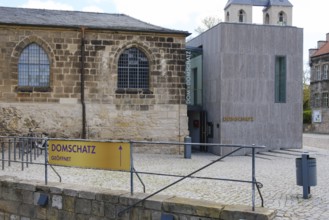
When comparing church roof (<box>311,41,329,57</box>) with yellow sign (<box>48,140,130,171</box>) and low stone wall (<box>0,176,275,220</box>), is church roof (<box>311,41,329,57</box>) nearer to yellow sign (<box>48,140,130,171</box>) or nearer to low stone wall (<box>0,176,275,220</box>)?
yellow sign (<box>48,140,130,171</box>)

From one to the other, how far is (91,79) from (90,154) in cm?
1117

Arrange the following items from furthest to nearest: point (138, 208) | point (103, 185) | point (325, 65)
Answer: point (325, 65) → point (103, 185) → point (138, 208)

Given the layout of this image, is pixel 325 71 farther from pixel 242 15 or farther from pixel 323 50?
pixel 242 15

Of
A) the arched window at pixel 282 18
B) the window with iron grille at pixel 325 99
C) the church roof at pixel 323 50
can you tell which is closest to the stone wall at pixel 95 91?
the arched window at pixel 282 18

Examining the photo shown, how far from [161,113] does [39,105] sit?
5248mm

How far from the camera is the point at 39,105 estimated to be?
19734mm

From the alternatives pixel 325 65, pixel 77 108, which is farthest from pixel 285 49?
pixel 325 65

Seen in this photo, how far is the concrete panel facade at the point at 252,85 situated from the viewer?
70.2ft

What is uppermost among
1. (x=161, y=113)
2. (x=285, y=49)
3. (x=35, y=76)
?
(x=285, y=49)

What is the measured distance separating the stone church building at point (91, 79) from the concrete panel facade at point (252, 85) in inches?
72.6

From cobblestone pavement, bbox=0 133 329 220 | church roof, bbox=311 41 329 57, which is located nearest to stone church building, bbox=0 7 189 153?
cobblestone pavement, bbox=0 133 329 220

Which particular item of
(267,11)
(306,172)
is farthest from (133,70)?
(306,172)

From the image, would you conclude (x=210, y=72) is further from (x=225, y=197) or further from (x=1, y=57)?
(x=225, y=197)

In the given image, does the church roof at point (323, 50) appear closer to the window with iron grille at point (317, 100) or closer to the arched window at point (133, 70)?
the window with iron grille at point (317, 100)
